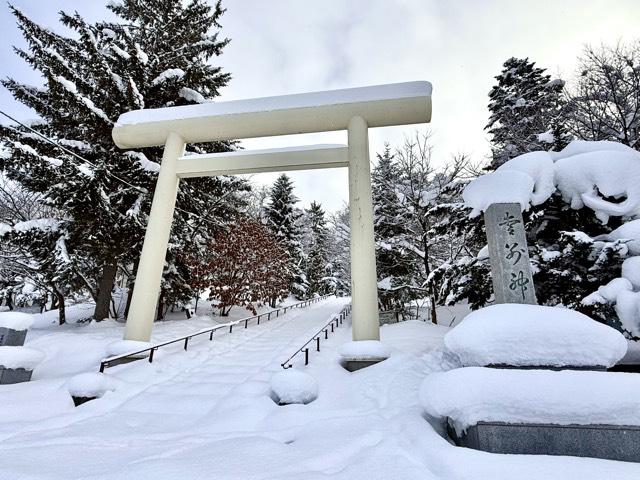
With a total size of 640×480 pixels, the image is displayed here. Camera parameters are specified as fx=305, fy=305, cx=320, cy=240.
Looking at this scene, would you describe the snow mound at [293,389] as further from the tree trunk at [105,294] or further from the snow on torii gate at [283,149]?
the tree trunk at [105,294]

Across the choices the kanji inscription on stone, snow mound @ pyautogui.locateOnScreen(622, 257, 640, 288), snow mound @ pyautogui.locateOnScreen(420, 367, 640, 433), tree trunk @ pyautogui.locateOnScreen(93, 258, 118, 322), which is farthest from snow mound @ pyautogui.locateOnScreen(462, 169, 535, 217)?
tree trunk @ pyautogui.locateOnScreen(93, 258, 118, 322)

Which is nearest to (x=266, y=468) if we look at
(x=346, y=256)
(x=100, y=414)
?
(x=100, y=414)

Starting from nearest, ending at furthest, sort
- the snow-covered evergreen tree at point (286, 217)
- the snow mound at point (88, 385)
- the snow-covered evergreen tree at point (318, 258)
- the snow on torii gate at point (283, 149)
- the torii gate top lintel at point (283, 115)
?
the snow mound at point (88, 385) → the snow on torii gate at point (283, 149) → the torii gate top lintel at point (283, 115) → the snow-covered evergreen tree at point (286, 217) → the snow-covered evergreen tree at point (318, 258)

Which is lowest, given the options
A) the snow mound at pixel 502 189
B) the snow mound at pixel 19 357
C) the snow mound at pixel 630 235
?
the snow mound at pixel 19 357

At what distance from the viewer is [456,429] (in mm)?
3096

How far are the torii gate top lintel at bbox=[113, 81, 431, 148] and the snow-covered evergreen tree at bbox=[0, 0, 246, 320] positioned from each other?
1.99 meters

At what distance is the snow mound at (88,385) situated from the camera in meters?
4.16

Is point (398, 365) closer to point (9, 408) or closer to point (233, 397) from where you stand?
point (233, 397)

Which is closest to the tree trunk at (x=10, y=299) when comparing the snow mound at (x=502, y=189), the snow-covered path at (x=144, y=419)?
the snow-covered path at (x=144, y=419)

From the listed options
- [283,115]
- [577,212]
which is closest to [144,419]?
[283,115]

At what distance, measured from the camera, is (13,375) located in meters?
5.17

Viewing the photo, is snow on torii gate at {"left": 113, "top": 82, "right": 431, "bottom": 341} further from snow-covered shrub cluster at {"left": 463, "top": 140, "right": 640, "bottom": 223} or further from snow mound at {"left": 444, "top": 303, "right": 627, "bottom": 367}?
snow mound at {"left": 444, "top": 303, "right": 627, "bottom": 367}

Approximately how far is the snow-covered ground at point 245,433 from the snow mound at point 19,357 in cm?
52

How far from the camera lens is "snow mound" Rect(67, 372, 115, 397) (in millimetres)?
4156
